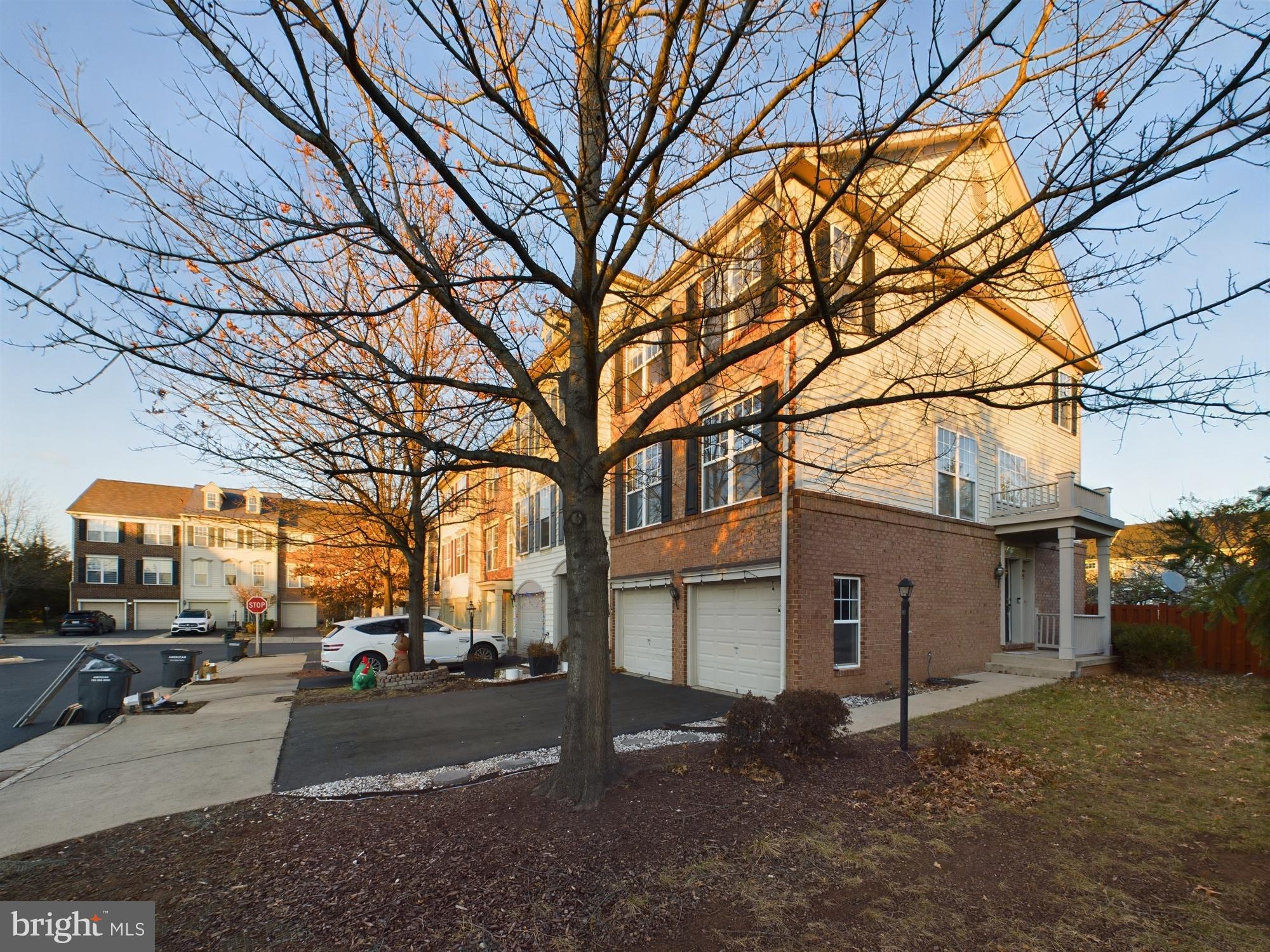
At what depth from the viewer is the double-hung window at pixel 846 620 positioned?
35.4ft

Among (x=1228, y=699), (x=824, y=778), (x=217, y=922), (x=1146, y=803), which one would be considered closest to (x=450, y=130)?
(x=217, y=922)

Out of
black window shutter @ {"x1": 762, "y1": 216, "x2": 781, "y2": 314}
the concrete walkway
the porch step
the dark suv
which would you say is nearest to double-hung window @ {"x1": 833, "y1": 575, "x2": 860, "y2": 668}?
the concrete walkway

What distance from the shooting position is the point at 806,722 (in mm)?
6316

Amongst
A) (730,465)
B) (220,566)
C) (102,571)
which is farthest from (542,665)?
(102,571)

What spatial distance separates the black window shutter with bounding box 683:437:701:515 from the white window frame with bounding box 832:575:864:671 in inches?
121

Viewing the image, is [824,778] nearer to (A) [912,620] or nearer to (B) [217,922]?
(B) [217,922]

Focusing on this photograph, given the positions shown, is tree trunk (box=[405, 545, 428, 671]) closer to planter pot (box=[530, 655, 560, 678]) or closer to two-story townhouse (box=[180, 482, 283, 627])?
planter pot (box=[530, 655, 560, 678])

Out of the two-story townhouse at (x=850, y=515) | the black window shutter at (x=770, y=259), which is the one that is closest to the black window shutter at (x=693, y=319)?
the two-story townhouse at (x=850, y=515)

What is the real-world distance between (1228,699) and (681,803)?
1096cm

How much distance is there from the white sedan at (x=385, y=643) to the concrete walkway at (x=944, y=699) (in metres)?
9.15

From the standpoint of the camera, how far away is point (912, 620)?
12.0m

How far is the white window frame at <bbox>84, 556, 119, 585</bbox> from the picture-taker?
45812 millimetres

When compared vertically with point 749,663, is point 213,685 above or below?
below

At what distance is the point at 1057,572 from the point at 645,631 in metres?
11.1
